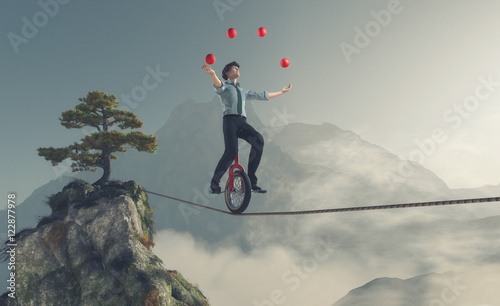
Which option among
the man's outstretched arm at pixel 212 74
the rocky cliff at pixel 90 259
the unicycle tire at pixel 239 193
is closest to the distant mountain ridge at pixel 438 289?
the rocky cliff at pixel 90 259

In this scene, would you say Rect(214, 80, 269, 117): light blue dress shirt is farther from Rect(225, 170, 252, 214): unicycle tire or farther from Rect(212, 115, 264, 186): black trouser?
Rect(225, 170, 252, 214): unicycle tire

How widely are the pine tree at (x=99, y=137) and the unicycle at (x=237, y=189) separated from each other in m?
12.5

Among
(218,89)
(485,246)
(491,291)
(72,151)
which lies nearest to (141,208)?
(72,151)

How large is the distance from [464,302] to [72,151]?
9228 inches

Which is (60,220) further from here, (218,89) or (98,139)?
(218,89)

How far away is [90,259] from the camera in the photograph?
49.1 ft

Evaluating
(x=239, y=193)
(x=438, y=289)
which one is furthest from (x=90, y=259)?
(x=438, y=289)

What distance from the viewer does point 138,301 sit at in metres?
13.8

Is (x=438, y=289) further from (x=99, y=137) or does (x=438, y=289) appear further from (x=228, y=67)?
(x=228, y=67)

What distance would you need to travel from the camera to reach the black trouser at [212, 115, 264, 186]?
610cm

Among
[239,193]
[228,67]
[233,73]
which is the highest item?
[228,67]

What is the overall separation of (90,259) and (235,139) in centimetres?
1362

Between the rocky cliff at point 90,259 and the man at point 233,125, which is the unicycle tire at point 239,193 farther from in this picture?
the rocky cliff at point 90,259

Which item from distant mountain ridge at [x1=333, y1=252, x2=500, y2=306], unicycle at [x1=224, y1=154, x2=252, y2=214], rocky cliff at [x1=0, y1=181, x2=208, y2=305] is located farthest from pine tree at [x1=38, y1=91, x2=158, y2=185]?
distant mountain ridge at [x1=333, y1=252, x2=500, y2=306]
